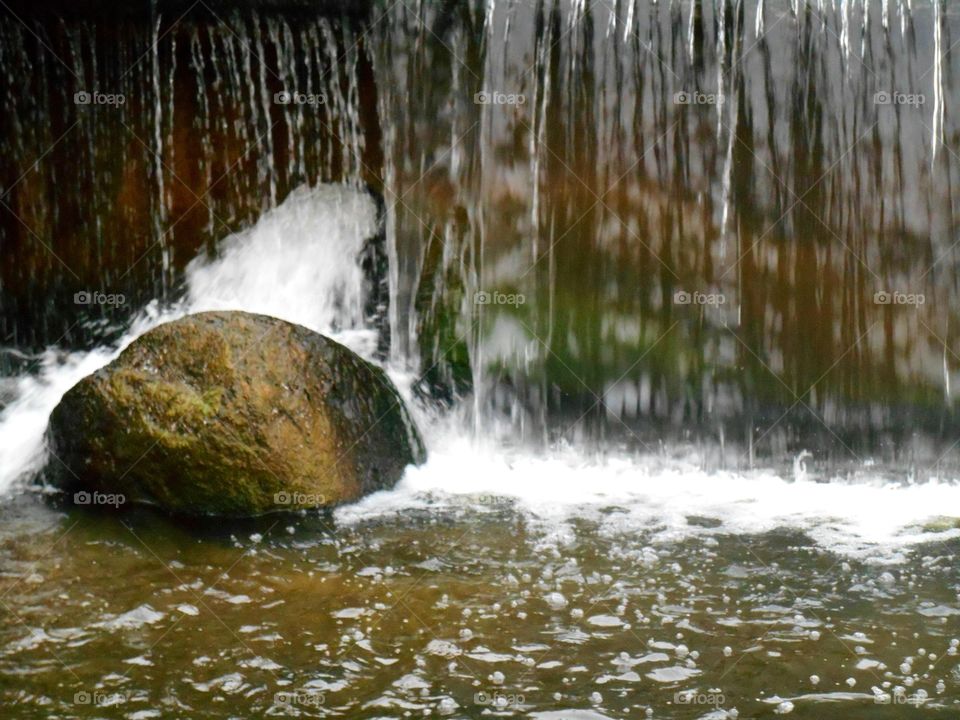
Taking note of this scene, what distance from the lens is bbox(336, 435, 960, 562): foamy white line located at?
18.9 feet

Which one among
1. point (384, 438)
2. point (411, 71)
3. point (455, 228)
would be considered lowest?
point (384, 438)

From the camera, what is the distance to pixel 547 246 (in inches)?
285

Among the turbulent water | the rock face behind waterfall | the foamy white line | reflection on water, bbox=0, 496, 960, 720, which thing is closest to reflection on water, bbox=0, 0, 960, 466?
the turbulent water

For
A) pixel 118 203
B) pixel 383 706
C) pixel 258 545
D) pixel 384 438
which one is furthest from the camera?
pixel 118 203

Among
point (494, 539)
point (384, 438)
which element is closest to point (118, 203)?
point (384, 438)

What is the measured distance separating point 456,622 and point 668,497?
7.86 ft

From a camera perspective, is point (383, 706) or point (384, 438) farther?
point (384, 438)

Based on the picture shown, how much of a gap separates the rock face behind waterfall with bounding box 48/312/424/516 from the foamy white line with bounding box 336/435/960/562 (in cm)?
32

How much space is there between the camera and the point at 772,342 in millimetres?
7125

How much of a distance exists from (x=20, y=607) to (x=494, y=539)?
217cm

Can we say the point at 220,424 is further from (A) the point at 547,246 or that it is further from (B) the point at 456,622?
(A) the point at 547,246

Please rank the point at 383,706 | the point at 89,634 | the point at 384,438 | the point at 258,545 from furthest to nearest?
1. the point at 384,438
2. the point at 258,545
3. the point at 89,634
4. the point at 383,706

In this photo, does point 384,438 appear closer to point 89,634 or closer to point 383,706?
point 89,634

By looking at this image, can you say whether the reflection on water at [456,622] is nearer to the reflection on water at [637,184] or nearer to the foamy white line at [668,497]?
the foamy white line at [668,497]
